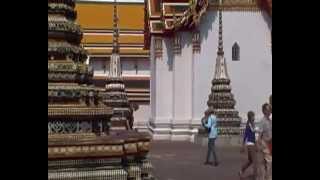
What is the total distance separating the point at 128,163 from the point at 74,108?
2.48 ft

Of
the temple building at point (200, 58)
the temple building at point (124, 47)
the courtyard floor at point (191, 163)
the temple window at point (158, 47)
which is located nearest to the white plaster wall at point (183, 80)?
the temple building at point (200, 58)

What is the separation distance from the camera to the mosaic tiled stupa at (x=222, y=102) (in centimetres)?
1639

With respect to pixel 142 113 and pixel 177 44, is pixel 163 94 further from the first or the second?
pixel 142 113

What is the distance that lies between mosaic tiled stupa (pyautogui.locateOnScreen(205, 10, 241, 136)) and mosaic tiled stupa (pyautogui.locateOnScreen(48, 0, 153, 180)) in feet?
32.0

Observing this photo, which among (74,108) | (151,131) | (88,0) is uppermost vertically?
(88,0)

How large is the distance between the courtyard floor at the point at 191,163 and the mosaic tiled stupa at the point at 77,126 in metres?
2.95

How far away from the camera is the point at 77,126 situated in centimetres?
611

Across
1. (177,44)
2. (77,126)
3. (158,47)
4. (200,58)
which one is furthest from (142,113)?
(77,126)

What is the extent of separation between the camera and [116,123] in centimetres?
1609

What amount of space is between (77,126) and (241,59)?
13.0 m

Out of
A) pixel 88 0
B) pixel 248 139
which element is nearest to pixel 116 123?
pixel 248 139
